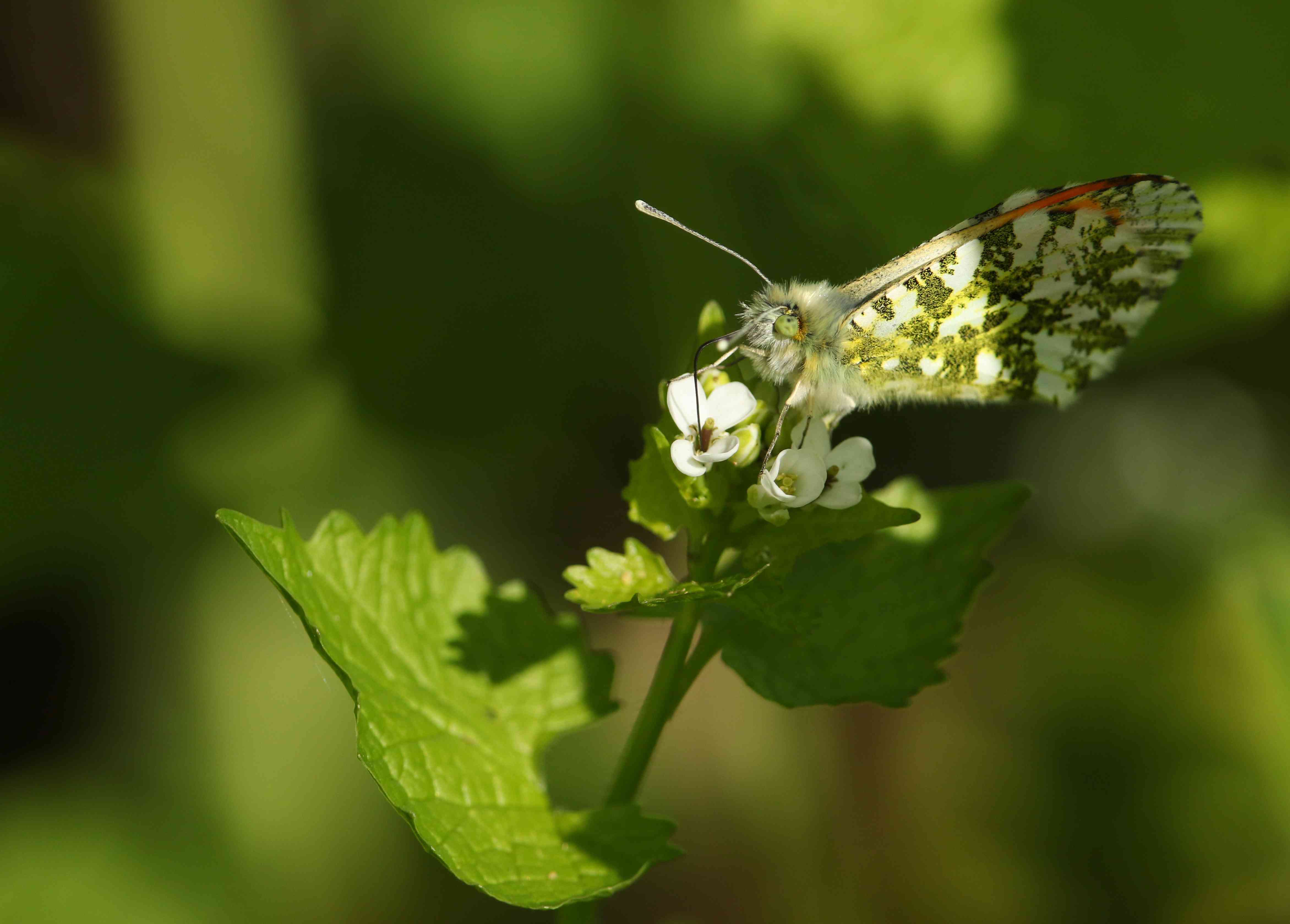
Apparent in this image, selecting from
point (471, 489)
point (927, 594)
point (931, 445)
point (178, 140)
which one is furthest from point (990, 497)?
point (178, 140)

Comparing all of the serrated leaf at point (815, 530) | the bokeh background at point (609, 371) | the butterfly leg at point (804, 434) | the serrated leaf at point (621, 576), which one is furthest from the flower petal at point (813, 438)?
the bokeh background at point (609, 371)

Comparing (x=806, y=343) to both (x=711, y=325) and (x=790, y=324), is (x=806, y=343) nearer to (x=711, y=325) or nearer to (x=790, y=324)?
(x=790, y=324)

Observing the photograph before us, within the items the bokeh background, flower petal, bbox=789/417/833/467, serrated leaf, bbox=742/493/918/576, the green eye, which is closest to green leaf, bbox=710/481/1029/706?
serrated leaf, bbox=742/493/918/576

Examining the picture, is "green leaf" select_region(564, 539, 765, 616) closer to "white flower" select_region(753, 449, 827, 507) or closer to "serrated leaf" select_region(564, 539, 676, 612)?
"serrated leaf" select_region(564, 539, 676, 612)

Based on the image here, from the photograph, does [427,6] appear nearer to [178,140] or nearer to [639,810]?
[178,140]

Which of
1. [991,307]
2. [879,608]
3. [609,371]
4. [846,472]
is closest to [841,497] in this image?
[846,472]

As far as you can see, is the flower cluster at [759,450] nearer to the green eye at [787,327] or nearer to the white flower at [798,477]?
the white flower at [798,477]
